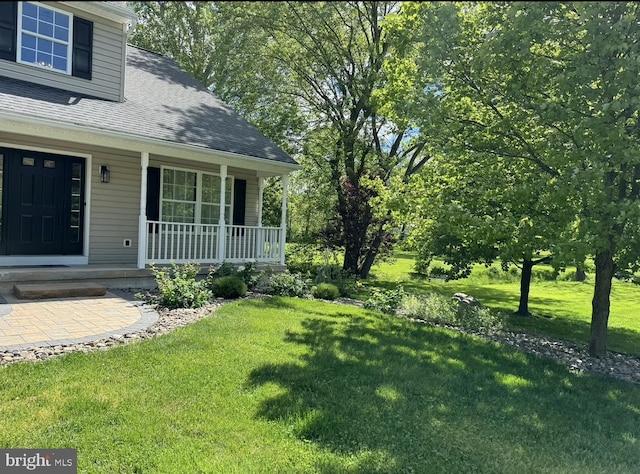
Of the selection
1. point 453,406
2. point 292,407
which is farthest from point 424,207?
point 292,407

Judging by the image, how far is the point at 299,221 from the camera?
22625mm

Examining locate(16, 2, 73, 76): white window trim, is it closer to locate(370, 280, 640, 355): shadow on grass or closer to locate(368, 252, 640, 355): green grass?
locate(370, 280, 640, 355): shadow on grass

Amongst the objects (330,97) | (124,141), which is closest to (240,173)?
(124,141)

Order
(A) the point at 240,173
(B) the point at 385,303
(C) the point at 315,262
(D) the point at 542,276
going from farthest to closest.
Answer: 1. (D) the point at 542,276
2. (C) the point at 315,262
3. (A) the point at 240,173
4. (B) the point at 385,303

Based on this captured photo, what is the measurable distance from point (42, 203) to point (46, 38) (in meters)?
3.18

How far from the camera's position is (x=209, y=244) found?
1038 centimetres

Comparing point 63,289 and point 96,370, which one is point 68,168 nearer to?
point 63,289

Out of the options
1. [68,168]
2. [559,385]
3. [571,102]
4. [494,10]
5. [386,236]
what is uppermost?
[494,10]

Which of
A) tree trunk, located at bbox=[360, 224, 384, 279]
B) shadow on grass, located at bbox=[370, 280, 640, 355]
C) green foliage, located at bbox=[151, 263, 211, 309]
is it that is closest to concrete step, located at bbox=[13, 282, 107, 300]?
green foliage, located at bbox=[151, 263, 211, 309]

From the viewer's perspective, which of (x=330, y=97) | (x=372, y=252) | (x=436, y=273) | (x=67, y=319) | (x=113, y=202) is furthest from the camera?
(x=436, y=273)

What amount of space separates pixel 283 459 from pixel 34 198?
7.68m

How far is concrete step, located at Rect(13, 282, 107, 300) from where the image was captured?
6527 millimetres

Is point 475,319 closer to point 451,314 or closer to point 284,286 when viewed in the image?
point 451,314

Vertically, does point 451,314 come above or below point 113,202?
below
